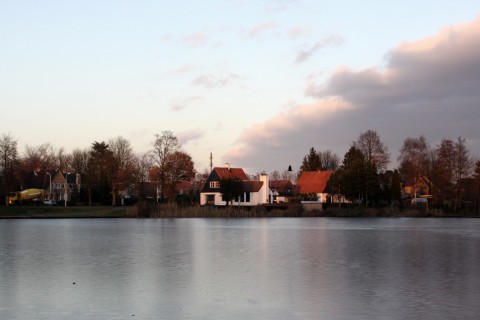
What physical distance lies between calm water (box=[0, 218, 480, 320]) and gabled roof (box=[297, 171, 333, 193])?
78.4m

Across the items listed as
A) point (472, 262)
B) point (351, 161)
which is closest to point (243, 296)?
point (472, 262)

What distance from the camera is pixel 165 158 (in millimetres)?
92250

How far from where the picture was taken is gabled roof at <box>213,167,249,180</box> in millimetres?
104250

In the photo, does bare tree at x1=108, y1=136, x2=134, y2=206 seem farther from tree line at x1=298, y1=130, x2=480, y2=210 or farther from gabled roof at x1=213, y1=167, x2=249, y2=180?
tree line at x1=298, y1=130, x2=480, y2=210

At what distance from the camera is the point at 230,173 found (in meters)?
106

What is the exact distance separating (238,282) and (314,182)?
309ft

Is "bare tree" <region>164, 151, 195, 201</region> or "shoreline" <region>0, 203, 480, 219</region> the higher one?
"bare tree" <region>164, 151, 195, 201</region>

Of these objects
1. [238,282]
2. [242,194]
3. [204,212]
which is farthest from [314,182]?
[238,282]

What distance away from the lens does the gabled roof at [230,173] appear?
104250 millimetres

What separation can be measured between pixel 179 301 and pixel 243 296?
1687mm

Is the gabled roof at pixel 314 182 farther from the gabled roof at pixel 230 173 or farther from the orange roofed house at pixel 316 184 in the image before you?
the gabled roof at pixel 230 173

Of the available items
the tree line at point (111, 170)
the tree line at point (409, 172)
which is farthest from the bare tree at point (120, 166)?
the tree line at point (409, 172)

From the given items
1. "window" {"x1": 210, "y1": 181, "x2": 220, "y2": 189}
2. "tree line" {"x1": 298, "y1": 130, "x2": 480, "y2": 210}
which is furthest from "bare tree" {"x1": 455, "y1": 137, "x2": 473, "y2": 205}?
"window" {"x1": 210, "y1": 181, "x2": 220, "y2": 189}

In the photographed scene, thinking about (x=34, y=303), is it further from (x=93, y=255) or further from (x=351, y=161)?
(x=351, y=161)
